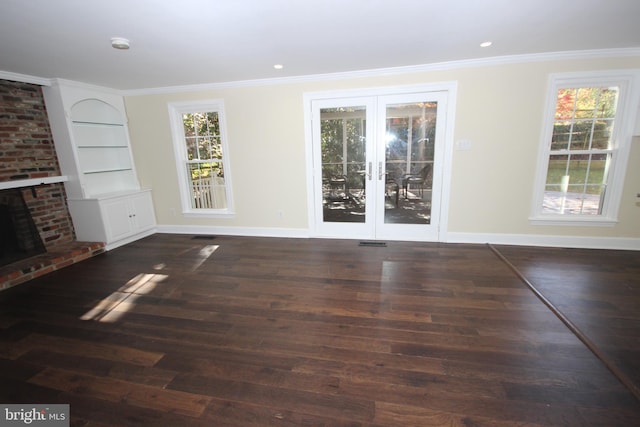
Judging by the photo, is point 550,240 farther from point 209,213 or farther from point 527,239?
point 209,213

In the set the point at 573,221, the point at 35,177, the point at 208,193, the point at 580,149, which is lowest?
the point at 573,221

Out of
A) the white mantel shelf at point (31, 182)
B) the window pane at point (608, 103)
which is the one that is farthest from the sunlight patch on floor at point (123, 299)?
the window pane at point (608, 103)

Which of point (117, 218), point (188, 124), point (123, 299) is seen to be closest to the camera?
point (123, 299)

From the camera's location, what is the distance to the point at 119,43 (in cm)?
248

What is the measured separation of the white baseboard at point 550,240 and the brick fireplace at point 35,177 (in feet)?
17.0

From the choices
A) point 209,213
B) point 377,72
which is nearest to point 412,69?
point 377,72

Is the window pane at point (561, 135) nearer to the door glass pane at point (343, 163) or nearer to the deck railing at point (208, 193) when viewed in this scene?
the door glass pane at point (343, 163)

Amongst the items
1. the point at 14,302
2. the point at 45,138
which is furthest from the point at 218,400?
the point at 45,138

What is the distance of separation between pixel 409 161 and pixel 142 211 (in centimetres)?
429

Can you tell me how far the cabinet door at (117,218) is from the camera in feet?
12.9

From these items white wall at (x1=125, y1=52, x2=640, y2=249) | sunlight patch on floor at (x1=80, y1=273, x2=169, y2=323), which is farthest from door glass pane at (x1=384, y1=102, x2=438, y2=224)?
sunlight patch on floor at (x1=80, y1=273, x2=169, y2=323)

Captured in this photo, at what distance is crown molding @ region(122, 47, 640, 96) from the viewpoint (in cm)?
309

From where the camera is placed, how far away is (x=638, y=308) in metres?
2.28

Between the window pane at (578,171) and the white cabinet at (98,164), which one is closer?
the window pane at (578,171)
